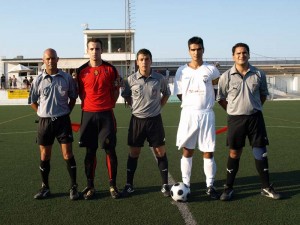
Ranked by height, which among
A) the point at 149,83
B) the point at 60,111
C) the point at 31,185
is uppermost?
the point at 149,83

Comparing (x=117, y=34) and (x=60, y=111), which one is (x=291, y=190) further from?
(x=117, y=34)

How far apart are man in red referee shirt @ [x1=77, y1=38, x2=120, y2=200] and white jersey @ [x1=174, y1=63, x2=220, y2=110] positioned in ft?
3.03

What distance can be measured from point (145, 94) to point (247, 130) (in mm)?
1453

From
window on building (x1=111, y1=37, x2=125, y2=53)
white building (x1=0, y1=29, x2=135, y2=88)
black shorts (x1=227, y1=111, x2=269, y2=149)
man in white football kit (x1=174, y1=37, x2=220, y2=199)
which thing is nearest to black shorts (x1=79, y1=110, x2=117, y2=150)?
man in white football kit (x1=174, y1=37, x2=220, y2=199)

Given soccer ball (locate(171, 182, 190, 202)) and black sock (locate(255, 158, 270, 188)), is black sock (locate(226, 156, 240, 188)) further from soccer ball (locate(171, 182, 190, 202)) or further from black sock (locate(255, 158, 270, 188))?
soccer ball (locate(171, 182, 190, 202))

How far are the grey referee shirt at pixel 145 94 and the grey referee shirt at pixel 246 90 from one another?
0.92m

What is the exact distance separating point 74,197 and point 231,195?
2074 mm

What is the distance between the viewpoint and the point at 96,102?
4793 mm

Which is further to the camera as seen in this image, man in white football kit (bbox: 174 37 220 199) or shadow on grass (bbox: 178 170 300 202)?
shadow on grass (bbox: 178 170 300 202)

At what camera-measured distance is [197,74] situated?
477 cm

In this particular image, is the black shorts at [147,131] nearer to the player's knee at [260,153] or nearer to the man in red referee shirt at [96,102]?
the man in red referee shirt at [96,102]

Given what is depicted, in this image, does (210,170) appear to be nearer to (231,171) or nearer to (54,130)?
(231,171)

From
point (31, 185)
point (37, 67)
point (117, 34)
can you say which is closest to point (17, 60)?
point (37, 67)

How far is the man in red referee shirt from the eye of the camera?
4777 mm
